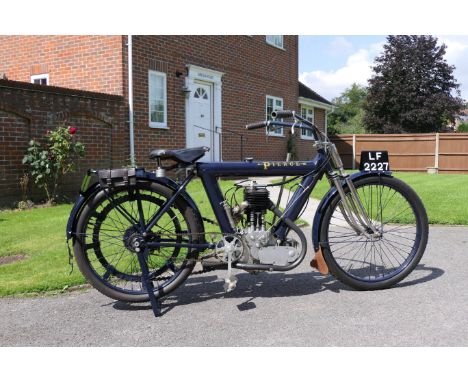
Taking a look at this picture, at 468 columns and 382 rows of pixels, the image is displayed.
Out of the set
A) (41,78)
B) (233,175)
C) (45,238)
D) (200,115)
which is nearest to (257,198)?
(233,175)

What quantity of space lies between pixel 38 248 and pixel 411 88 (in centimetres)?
3084

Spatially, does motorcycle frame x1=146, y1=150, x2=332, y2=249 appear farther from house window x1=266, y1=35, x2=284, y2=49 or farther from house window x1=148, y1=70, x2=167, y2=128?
house window x1=266, y1=35, x2=284, y2=49

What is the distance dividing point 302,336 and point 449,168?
20.3m

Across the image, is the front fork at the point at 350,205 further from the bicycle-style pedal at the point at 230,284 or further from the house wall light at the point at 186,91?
the house wall light at the point at 186,91

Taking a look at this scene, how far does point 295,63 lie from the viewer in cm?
1823

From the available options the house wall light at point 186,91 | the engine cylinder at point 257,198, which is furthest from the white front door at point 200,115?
the engine cylinder at point 257,198

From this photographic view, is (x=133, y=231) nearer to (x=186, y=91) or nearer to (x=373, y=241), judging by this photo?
(x=373, y=241)

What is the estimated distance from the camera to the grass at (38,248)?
13.6 feet

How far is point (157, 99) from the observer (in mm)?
12219

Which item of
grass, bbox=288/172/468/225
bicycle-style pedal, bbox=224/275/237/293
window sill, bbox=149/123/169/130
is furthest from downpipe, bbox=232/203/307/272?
window sill, bbox=149/123/169/130

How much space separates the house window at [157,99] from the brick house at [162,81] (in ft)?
0.08

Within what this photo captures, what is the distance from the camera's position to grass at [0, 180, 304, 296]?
4156mm

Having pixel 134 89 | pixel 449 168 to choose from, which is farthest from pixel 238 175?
pixel 449 168

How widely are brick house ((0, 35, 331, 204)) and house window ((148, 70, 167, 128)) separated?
0.02 metres
